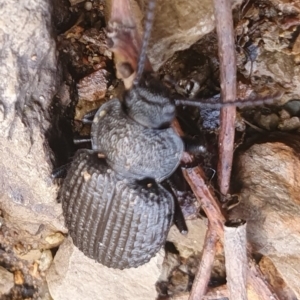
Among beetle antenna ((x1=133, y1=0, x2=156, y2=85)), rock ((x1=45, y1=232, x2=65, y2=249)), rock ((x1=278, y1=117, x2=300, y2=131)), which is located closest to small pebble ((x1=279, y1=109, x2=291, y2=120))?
rock ((x1=278, y1=117, x2=300, y2=131))

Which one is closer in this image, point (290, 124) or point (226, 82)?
point (226, 82)

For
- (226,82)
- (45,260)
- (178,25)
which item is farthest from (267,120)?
(45,260)

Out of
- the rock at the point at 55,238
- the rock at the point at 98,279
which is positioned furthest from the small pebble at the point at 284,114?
the rock at the point at 55,238

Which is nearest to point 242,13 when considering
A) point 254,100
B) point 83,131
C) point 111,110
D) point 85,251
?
point 254,100

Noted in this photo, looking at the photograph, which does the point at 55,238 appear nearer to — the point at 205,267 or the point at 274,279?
the point at 205,267

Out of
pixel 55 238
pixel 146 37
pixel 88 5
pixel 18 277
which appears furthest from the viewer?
pixel 18 277

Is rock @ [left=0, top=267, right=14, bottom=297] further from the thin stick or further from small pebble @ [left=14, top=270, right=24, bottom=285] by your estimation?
the thin stick
